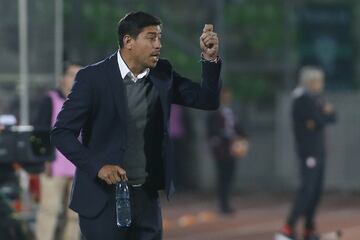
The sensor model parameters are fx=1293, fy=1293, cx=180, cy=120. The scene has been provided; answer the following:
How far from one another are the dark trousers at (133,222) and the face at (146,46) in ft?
2.00

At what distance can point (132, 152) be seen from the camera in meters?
6.13

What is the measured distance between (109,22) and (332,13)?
3637 mm

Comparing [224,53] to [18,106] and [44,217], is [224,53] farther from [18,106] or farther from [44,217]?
[44,217]

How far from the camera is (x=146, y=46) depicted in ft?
20.1

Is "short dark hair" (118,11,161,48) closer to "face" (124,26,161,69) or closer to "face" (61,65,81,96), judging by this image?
"face" (124,26,161,69)

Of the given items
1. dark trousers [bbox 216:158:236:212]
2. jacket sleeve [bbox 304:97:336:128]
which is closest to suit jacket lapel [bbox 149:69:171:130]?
jacket sleeve [bbox 304:97:336:128]

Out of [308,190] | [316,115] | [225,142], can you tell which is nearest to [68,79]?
[316,115]

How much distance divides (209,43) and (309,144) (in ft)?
19.9

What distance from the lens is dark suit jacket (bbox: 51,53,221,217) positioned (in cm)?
606

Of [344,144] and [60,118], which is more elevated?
[60,118]

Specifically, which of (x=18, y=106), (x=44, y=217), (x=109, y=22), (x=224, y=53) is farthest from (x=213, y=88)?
(x=224, y=53)

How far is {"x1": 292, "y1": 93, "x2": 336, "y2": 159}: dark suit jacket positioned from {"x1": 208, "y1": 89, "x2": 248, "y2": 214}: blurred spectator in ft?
8.89

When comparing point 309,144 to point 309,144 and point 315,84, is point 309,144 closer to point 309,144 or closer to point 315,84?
point 309,144

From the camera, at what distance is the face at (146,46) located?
613 cm
